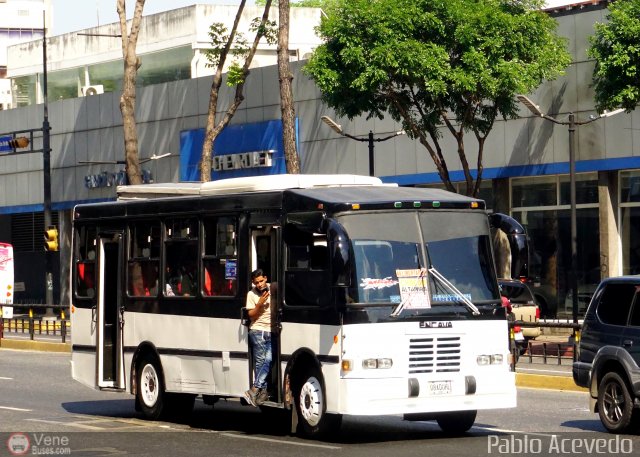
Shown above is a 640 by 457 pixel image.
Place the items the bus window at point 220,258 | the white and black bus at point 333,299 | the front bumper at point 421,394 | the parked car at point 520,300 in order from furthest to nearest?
1. the parked car at point 520,300
2. the bus window at point 220,258
3. the white and black bus at point 333,299
4. the front bumper at point 421,394

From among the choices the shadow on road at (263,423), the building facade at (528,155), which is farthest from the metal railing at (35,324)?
the shadow on road at (263,423)

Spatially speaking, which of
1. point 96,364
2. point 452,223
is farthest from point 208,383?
point 452,223

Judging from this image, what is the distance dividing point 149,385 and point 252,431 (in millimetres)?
2139

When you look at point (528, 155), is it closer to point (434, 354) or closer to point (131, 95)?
point (131, 95)

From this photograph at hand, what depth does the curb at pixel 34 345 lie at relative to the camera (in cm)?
3478

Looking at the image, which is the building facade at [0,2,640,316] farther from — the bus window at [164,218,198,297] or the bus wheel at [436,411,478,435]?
the bus wheel at [436,411,478,435]

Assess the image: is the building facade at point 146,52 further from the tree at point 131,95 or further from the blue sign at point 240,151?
the tree at point 131,95

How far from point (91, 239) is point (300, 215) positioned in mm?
4962

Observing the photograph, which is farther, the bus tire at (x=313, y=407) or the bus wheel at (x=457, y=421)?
the bus wheel at (x=457, y=421)

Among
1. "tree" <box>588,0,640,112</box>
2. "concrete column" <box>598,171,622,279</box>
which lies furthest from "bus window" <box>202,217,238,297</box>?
"concrete column" <box>598,171,622,279</box>

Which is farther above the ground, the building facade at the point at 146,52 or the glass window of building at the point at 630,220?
the building facade at the point at 146,52

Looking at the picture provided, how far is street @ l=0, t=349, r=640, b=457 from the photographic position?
1448cm

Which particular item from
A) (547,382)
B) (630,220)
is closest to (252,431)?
(547,382)

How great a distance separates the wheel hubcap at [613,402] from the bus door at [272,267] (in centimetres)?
369
